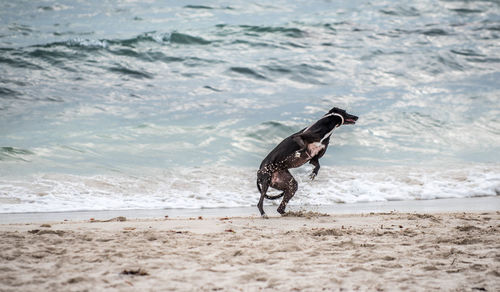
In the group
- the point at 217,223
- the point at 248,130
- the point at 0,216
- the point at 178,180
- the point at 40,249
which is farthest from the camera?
the point at 248,130

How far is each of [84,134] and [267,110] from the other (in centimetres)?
490

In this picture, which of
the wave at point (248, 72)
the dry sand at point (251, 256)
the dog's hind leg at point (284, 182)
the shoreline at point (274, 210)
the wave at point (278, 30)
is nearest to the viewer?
the dry sand at point (251, 256)

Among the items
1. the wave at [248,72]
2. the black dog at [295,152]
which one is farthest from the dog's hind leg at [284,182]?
the wave at [248,72]

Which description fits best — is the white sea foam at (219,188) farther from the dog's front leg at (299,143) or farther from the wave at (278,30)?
the wave at (278,30)

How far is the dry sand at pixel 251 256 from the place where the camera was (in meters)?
3.40

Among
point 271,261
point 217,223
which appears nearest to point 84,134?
point 217,223

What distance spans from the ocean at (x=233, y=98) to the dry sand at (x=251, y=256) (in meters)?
2.57

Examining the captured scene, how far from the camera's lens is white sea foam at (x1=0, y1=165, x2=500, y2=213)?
7551 mm

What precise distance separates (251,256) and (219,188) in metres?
4.51

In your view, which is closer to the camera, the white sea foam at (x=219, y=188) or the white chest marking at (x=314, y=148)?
the white chest marking at (x=314, y=148)

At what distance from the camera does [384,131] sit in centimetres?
1288

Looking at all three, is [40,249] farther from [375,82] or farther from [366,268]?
[375,82]

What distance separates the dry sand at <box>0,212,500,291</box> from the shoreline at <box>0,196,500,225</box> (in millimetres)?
1056

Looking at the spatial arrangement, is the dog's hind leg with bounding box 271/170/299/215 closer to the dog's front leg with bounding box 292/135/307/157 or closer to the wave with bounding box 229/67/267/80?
the dog's front leg with bounding box 292/135/307/157
